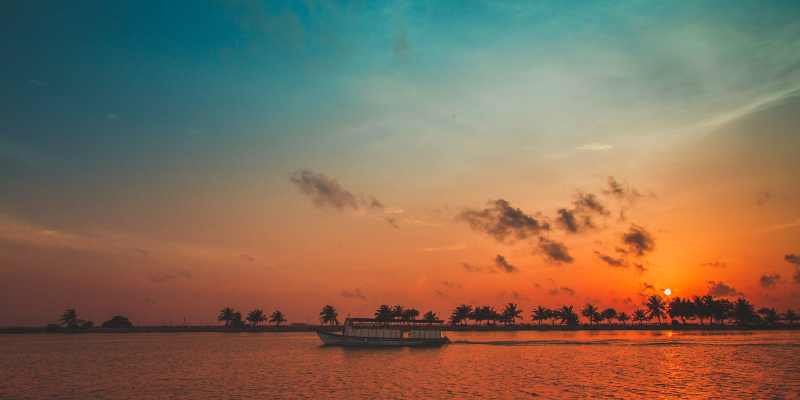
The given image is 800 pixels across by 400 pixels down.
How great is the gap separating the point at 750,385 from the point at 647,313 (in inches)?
7171

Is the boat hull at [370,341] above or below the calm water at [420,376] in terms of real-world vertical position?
below

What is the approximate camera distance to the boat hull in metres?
86.8

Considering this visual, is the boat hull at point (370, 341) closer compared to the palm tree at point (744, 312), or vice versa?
the boat hull at point (370, 341)

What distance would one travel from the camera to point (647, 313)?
651ft

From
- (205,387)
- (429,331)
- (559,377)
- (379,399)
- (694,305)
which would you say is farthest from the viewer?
(694,305)

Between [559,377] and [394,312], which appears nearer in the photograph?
[559,377]

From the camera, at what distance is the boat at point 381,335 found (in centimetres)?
8662

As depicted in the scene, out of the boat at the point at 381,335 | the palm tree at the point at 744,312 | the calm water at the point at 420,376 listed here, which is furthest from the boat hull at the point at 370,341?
the palm tree at the point at 744,312

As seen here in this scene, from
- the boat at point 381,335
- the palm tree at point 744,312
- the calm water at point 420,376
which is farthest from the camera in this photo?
the palm tree at point 744,312

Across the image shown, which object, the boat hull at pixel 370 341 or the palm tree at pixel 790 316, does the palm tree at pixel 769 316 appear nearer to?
the palm tree at pixel 790 316

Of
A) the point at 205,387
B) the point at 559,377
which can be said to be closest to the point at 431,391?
the point at 559,377

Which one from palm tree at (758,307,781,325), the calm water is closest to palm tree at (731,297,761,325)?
palm tree at (758,307,781,325)

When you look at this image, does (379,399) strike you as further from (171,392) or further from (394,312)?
(394,312)

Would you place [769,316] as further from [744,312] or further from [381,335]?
[381,335]
